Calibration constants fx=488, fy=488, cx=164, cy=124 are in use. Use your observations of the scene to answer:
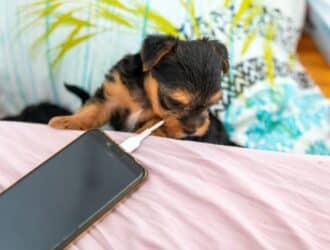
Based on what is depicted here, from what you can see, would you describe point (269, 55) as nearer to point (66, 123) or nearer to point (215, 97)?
point (215, 97)

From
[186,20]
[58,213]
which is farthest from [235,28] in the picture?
[58,213]

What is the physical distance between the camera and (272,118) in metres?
1.26

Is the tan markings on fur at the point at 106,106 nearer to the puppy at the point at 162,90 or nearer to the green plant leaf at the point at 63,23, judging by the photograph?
the puppy at the point at 162,90

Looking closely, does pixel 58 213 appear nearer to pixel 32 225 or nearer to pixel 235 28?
pixel 32 225

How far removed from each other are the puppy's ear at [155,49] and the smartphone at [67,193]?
0.19m

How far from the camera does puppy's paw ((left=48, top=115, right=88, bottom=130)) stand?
103 centimetres

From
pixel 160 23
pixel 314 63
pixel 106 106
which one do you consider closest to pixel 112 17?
pixel 160 23

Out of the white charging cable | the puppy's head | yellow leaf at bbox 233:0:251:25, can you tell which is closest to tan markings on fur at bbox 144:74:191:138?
the puppy's head

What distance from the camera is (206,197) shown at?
87 centimetres

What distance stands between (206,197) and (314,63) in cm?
73

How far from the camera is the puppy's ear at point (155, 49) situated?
100 cm

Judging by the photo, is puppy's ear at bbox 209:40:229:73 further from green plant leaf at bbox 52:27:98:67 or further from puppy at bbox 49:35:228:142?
green plant leaf at bbox 52:27:98:67

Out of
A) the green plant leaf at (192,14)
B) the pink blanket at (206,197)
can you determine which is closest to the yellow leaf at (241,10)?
the green plant leaf at (192,14)

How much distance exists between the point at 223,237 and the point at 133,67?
0.48 m
